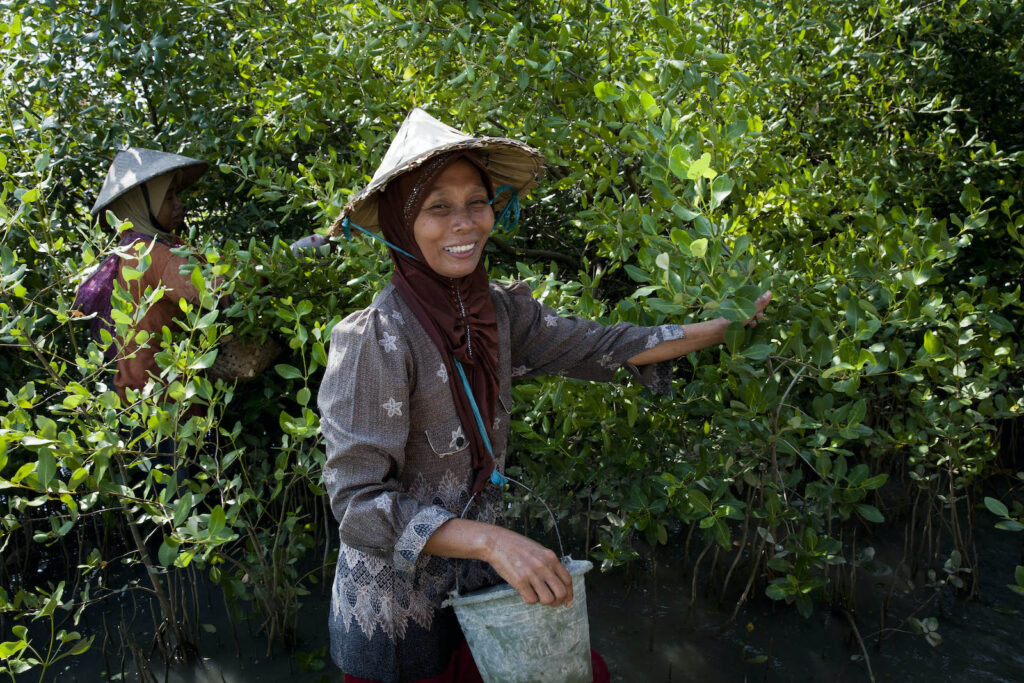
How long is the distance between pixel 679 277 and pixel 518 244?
5.86ft

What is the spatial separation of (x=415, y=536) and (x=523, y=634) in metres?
0.24

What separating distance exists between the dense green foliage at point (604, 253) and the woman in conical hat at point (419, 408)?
414 mm

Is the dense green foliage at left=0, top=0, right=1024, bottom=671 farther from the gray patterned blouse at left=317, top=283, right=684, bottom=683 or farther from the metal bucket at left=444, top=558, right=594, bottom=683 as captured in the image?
the metal bucket at left=444, top=558, right=594, bottom=683

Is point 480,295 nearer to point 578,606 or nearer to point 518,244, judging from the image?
point 578,606

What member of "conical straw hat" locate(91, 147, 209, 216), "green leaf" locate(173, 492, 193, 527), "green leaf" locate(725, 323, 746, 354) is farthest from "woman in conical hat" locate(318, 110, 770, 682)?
"conical straw hat" locate(91, 147, 209, 216)

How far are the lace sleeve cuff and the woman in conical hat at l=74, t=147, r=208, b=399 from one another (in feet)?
5.84

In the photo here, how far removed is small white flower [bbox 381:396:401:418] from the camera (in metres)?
1.47

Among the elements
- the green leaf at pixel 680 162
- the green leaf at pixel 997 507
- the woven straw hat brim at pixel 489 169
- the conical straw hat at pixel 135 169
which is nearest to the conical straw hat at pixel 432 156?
the woven straw hat brim at pixel 489 169

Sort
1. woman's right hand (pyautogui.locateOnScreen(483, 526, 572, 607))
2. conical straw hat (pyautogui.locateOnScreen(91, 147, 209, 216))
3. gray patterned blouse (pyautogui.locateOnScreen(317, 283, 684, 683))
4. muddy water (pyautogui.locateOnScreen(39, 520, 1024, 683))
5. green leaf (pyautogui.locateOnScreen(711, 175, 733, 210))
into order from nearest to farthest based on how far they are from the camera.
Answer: woman's right hand (pyautogui.locateOnScreen(483, 526, 572, 607)), gray patterned blouse (pyautogui.locateOnScreen(317, 283, 684, 683)), green leaf (pyautogui.locateOnScreen(711, 175, 733, 210)), muddy water (pyautogui.locateOnScreen(39, 520, 1024, 683)), conical straw hat (pyautogui.locateOnScreen(91, 147, 209, 216))

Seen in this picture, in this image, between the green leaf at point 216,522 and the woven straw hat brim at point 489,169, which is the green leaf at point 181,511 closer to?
the green leaf at point 216,522

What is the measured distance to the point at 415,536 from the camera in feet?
4.46

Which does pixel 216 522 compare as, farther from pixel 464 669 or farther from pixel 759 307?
→ pixel 759 307

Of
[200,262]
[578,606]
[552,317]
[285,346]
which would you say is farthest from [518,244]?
[578,606]

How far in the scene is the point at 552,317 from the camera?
187cm
